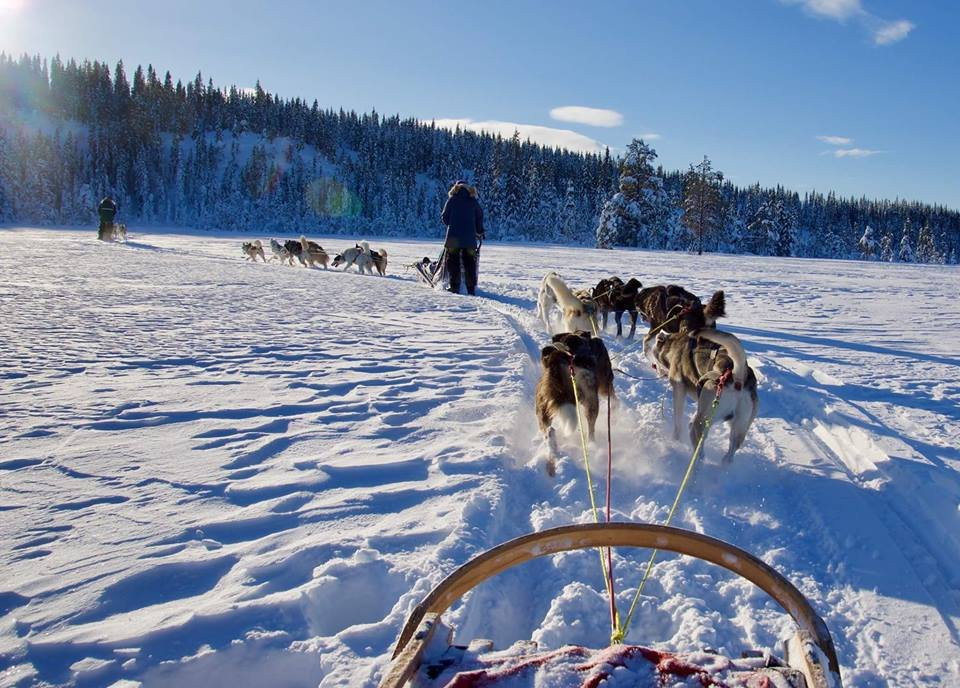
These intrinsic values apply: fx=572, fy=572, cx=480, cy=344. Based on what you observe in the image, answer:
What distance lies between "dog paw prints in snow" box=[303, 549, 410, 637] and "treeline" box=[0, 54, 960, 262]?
4150 centimetres

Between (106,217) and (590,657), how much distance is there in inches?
1204

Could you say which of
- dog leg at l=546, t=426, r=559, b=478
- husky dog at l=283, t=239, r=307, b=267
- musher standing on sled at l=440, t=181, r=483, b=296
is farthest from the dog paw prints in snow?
husky dog at l=283, t=239, r=307, b=267

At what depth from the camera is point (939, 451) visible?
12.5 ft

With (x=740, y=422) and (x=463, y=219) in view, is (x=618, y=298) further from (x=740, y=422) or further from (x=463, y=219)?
(x=740, y=422)

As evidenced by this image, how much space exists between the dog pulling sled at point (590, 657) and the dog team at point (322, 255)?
54.8 feet

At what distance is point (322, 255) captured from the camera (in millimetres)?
20406

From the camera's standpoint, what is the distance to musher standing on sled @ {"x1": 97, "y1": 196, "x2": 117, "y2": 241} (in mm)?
25328

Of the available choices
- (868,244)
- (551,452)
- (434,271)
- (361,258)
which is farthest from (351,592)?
(868,244)

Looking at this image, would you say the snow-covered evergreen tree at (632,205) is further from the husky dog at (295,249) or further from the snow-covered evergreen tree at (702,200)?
the husky dog at (295,249)

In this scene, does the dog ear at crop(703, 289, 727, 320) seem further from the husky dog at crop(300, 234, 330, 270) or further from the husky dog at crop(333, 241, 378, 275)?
the husky dog at crop(300, 234, 330, 270)

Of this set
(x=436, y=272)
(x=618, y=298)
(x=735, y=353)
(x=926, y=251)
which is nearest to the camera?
(x=735, y=353)

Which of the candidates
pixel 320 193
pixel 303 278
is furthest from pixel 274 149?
pixel 303 278

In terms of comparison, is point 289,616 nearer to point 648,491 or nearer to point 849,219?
point 648,491

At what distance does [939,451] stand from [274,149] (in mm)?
101028
